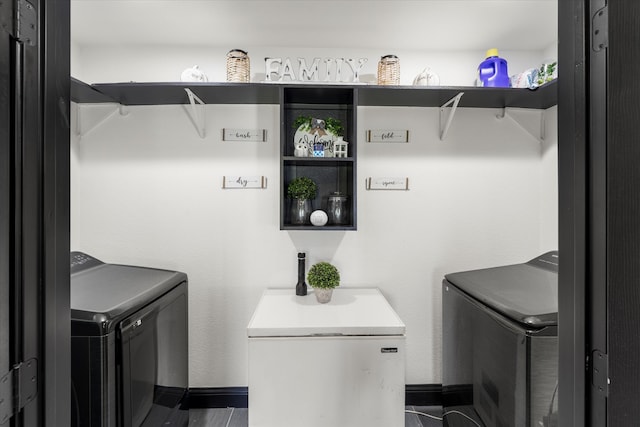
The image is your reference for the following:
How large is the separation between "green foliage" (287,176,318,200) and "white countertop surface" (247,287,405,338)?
1.84ft

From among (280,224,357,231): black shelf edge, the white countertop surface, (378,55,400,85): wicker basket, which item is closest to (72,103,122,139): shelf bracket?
(280,224,357,231): black shelf edge

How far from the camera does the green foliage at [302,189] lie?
1745 mm

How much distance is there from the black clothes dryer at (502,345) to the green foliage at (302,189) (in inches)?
34.6

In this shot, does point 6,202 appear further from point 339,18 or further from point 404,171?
point 404,171

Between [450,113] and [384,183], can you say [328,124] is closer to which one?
[384,183]

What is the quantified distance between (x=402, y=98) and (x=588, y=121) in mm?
1314

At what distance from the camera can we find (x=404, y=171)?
1939 mm

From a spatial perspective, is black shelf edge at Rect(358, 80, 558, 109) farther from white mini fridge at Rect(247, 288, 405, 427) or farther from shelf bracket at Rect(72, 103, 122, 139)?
shelf bracket at Rect(72, 103, 122, 139)

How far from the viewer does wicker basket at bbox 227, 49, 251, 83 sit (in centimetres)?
166

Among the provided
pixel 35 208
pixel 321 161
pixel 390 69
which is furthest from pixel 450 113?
pixel 35 208

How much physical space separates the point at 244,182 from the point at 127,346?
1.04 metres

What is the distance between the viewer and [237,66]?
1.67 metres

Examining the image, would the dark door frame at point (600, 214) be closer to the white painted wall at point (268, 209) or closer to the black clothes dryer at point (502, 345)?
the black clothes dryer at point (502, 345)

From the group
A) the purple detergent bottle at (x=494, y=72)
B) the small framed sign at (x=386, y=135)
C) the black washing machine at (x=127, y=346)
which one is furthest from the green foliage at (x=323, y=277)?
the purple detergent bottle at (x=494, y=72)
